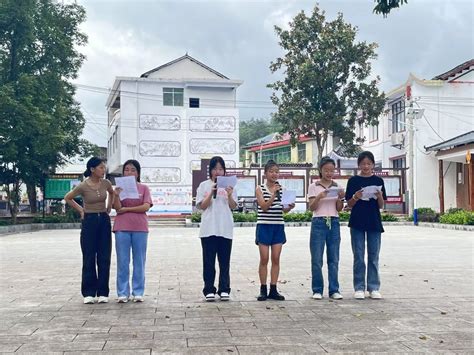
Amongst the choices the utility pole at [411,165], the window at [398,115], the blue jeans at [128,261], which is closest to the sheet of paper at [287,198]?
the blue jeans at [128,261]

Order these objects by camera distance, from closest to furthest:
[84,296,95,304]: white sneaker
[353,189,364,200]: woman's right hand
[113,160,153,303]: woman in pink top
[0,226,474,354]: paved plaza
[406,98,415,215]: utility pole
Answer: [0,226,474,354]: paved plaza
[84,296,95,304]: white sneaker
[113,160,153,303]: woman in pink top
[353,189,364,200]: woman's right hand
[406,98,415,215]: utility pole

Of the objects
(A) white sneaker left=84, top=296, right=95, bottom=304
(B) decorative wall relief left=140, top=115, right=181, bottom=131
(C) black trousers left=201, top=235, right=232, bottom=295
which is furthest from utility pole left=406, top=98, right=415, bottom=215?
(A) white sneaker left=84, top=296, right=95, bottom=304

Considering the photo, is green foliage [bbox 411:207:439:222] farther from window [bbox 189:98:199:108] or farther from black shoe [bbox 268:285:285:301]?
black shoe [bbox 268:285:285:301]

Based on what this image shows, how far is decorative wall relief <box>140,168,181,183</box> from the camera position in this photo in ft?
120

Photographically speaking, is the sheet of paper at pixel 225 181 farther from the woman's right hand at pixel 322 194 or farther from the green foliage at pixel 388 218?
the green foliage at pixel 388 218

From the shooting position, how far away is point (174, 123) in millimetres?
36875

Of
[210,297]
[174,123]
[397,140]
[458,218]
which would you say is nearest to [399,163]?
[397,140]

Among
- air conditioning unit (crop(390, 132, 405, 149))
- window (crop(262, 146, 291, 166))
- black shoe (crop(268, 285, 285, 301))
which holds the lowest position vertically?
black shoe (crop(268, 285, 285, 301))

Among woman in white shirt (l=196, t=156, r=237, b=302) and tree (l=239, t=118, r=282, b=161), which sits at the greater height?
tree (l=239, t=118, r=282, b=161)

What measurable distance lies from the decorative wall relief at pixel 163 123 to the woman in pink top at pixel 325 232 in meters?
30.6

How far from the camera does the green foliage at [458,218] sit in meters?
21.6

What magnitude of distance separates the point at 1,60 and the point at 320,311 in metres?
21.4

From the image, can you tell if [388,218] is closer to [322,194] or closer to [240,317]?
[322,194]

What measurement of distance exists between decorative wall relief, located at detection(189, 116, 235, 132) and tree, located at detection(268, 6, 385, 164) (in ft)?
24.9
